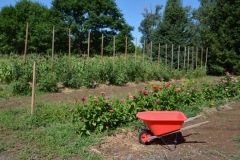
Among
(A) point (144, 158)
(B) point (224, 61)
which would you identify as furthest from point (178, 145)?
(B) point (224, 61)

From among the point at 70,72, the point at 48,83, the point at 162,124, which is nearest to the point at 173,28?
the point at 70,72

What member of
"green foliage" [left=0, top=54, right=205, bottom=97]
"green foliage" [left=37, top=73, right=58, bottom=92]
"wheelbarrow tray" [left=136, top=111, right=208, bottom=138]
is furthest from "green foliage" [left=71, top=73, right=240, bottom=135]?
"green foliage" [left=0, top=54, right=205, bottom=97]

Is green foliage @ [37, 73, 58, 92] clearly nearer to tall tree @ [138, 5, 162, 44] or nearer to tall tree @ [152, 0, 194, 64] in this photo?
tall tree @ [152, 0, 194, 64]

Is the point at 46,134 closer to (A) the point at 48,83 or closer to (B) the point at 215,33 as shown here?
(A) the point at 48,83

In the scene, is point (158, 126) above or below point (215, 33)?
below

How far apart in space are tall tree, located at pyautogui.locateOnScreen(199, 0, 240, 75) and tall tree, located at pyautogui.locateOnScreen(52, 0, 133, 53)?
13.0 m

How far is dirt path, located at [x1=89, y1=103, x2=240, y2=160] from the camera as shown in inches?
140

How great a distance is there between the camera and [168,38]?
20.9 metres

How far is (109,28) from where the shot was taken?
30969mm

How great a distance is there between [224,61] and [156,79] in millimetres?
7798

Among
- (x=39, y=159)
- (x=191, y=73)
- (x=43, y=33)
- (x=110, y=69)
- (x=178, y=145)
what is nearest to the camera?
(x=39, y=159)

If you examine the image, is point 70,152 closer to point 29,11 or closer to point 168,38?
point 168,38

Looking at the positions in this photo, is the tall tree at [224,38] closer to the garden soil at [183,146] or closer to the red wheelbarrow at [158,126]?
the garden soil at [183,146]

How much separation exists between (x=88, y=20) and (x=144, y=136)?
88.9 feet
